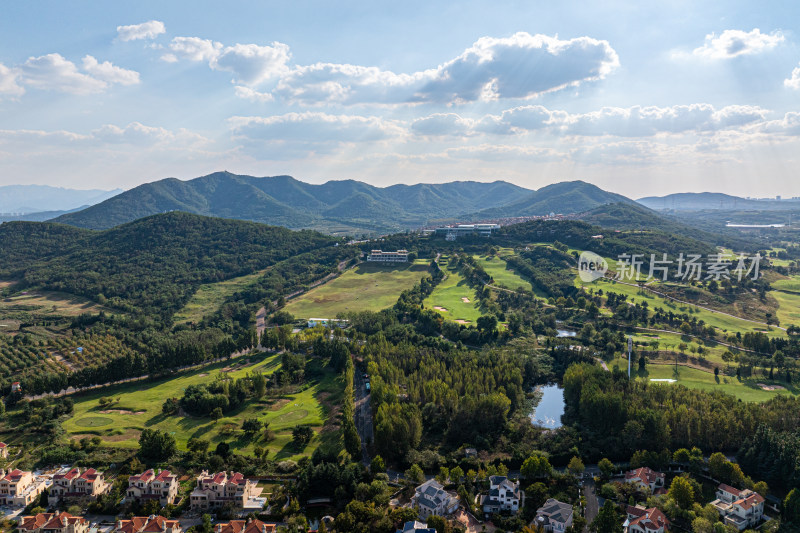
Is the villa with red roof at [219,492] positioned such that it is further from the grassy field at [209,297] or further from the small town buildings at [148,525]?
the grassy field at [209,297]

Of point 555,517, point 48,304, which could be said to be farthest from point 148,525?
point 48,304

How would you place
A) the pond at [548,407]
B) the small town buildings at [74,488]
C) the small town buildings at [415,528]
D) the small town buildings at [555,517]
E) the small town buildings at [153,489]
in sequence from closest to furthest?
the small town buildings at [415,528] → the small town buildings at [555,517] → the small town buildings at [153,489] → the small town buildings at [74,488] → the pond at [548,407]

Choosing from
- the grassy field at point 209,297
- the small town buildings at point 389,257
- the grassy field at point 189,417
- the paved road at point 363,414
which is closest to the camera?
the paved road at point 363,414

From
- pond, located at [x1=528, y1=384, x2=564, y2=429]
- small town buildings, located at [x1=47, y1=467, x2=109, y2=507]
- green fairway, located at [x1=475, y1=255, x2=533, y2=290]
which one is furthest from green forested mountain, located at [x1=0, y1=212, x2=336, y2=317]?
pond, located at [x1=528, y1=384, x2=564, y2=429]

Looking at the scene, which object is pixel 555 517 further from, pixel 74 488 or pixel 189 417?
pixel 189 417

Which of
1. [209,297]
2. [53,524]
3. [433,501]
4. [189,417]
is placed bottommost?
[189,417]

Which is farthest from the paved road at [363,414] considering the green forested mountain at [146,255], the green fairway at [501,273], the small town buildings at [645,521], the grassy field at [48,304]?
the grassy field at [48,304]
